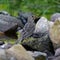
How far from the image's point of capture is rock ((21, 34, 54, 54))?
14.0ft

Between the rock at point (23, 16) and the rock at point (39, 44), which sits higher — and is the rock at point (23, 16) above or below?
below

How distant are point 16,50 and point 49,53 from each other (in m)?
0.76

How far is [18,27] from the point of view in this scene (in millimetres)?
5617

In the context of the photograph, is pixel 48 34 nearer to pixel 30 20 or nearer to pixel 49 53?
pixel 49 53

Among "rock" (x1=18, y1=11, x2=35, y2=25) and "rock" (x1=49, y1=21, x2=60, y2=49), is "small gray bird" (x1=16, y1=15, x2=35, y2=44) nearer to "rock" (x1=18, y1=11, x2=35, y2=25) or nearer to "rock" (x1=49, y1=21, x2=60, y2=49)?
"rock" (x1=49, y1=21, x2=60, y2=49)

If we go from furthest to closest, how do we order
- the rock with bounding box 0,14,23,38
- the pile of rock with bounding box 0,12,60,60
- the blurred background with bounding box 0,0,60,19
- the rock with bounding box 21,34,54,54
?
the rock with bounding box 0,14,23,38 < the blurred background with bounding box 0,0,60,19 < the rock with bounding box 21,34,54,54 < the pile of rock with bounding box 0,12,60,60

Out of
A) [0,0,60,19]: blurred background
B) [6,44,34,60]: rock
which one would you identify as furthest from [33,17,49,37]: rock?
[6,44,34,60]: rock

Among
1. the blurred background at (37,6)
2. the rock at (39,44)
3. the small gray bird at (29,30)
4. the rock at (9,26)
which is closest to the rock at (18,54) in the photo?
the rock at (39,44)

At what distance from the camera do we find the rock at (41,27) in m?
4.82

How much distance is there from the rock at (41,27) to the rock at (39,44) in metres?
0.32

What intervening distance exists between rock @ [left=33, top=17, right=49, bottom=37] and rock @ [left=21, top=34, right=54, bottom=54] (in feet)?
1.05

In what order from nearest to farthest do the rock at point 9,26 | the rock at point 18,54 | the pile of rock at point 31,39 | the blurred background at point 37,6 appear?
the rock at point 18,54, the pile of rock at point 31,39, the blurred background at point 37,6, the rock at point 9,26

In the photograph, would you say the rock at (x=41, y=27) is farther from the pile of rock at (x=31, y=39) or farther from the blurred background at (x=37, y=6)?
the blurred background at (x=37, y=6)

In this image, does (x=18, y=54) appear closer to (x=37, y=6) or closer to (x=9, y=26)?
(x=37, y=6)
